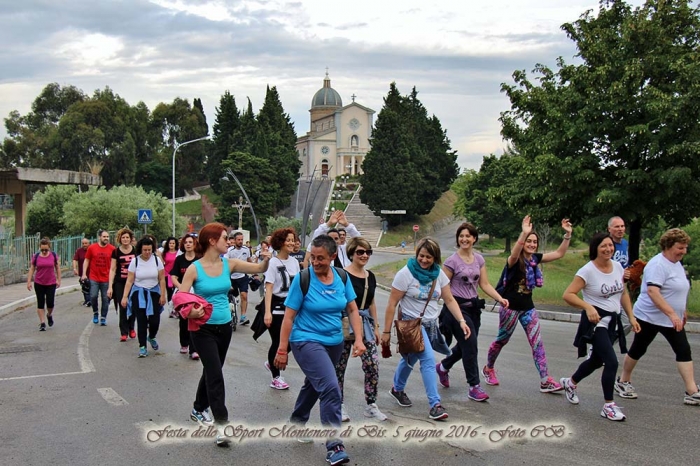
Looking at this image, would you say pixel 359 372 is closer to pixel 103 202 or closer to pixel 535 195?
pixel 535 195

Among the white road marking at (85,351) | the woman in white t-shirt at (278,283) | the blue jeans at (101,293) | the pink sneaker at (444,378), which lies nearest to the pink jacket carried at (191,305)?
the woman in white t-shirt at (278,283)

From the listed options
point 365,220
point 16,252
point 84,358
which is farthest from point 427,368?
→ point 365,220

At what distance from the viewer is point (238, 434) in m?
5.93

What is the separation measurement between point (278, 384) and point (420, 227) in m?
69.7

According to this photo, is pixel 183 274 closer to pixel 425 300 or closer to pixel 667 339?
pixel 425 300

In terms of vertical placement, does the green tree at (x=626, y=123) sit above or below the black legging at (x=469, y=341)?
above

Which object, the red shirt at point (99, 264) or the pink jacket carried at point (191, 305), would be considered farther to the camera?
the red shirt at point (99, 264)

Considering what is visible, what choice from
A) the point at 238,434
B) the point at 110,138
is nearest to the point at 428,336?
the point at 238,434

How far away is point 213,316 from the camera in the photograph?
19.1ft

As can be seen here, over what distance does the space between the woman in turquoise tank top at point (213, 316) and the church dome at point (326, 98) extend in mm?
119576

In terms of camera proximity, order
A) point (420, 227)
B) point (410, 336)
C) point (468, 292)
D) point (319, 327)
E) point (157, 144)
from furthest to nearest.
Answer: point (157, 144), point (420, 227), point (468, 292), point (410, 336), point (319, 327)

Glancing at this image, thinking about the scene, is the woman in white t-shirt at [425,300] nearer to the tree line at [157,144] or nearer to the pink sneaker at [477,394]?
the pink sneaker at [477,394]

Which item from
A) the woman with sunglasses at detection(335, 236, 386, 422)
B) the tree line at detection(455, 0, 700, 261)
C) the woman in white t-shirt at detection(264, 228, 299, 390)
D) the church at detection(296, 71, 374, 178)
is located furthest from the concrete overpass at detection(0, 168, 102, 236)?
the church at detection(296, 71, 374, 178)

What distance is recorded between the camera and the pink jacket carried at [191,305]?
5641 mm
